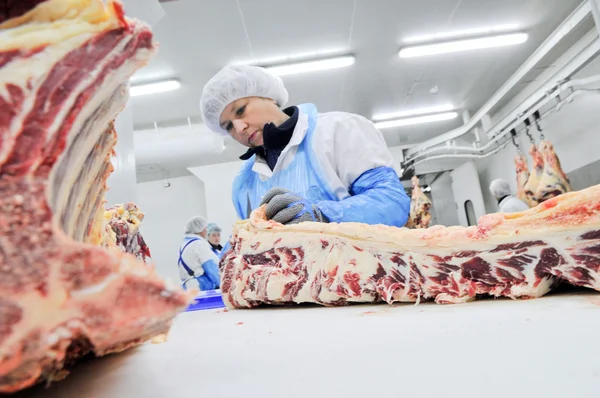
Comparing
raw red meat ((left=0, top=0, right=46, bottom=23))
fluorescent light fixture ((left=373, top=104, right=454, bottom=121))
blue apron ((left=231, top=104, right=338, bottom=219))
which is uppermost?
fluorescent light fixture ((left=373, top=104, right=454, bottom=121))

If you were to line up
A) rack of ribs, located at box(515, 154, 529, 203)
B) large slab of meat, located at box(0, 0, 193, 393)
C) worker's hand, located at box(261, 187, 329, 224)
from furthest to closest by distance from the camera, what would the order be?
rack of ribs, located at box(515, 154, 529, 203), worker's hand, located at box(261, 187, 329, 224), large slab of meat, located at box(0, 0, 193, 393)

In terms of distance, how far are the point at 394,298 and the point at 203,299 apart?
1.15 meters

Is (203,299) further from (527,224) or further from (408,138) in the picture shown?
(408,138)

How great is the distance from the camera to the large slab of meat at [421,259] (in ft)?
3.15

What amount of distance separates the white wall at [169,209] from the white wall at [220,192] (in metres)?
0.79

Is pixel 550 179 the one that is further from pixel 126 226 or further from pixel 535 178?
pixel 126 226

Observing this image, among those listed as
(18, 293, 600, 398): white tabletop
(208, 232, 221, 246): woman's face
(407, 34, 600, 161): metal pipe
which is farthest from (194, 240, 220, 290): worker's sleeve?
(407, 34, 600, 161): metal pipe

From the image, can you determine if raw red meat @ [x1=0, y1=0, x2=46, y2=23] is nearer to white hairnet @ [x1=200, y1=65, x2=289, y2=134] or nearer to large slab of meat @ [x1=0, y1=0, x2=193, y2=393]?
large slab of meat @ [x1=0, y1=0, x2=193, y2=393]

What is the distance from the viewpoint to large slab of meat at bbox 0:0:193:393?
0.36 metres

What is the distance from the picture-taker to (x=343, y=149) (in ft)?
6.72

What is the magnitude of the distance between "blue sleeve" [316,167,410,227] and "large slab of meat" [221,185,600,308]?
416 millimetres

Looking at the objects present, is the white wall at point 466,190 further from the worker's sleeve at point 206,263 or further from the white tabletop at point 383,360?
the white tabletop at point 383,360

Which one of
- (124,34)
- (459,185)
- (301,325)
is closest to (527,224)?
(301,325)

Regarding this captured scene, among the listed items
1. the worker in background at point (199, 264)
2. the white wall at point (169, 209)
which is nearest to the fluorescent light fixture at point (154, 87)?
the worker in background at point (199, 264)
